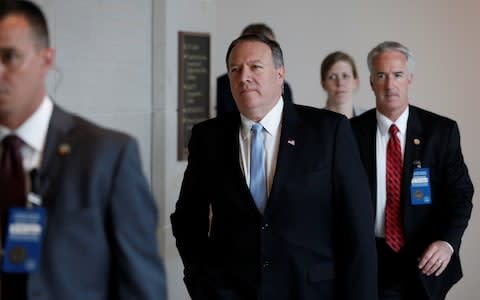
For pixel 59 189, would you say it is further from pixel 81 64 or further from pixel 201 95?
pixel 201 95

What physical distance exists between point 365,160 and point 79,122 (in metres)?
1.95

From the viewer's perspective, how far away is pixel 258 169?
3359 millimetres

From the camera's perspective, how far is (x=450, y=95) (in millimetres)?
7648

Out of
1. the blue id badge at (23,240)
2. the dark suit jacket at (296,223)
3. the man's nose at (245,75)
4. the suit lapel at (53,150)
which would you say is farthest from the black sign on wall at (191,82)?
the blue id badge at (23,240)

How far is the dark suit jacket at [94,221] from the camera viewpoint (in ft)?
7.32

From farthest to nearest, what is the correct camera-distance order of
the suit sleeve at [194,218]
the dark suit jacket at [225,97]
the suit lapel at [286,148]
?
the dark suit jacket at [225,97]
the suit sleeve at [194,218]
the suit lapel at [286,148]

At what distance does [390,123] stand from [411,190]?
0.34 metres

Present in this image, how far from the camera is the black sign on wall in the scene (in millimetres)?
6277

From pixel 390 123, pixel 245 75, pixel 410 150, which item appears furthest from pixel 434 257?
pixel 245 75

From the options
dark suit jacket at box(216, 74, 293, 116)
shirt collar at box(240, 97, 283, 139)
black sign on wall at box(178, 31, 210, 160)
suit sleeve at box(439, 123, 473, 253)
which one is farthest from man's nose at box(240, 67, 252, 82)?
black sign on wall at box(178, 31, 210, 160)

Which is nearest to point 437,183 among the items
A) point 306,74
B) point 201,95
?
point 201,95

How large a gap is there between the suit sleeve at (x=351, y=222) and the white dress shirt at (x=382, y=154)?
2.00 feet

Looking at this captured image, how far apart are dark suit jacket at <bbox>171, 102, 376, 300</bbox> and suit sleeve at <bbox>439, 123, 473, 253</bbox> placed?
0.68m

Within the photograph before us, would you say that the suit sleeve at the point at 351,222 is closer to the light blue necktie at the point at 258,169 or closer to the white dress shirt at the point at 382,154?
the light blue necktie at the point at 258,169
